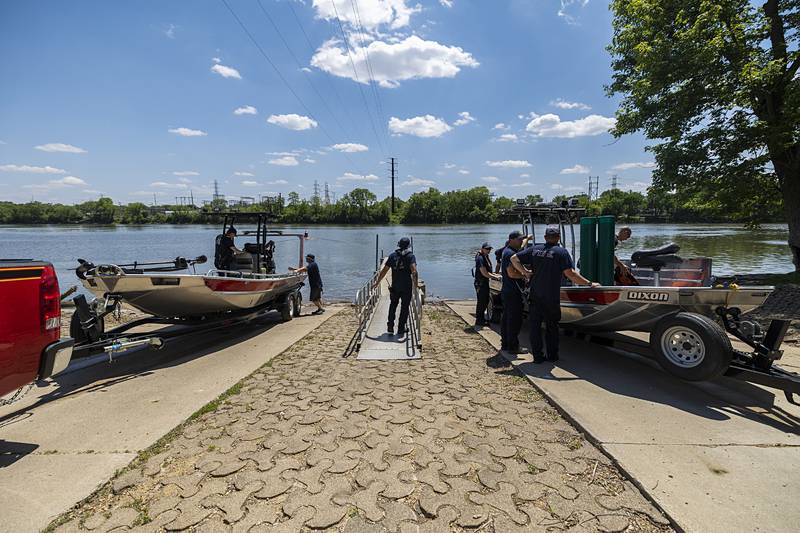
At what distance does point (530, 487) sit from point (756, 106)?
1580 cm

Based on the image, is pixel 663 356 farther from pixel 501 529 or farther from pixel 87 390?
pixel 87 390

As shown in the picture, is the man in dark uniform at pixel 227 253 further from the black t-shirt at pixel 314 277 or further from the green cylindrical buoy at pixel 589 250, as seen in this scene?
the green cylindrical buoy at pixel 589 250

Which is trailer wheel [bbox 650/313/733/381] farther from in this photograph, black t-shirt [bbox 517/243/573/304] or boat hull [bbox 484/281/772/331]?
black t-shirt [bbox 517/243/573/304]

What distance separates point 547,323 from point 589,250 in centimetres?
139

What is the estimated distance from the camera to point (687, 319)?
4.55 metres

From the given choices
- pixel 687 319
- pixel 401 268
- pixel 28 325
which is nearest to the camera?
pixel 28 325

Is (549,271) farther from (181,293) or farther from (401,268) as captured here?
(181,293)

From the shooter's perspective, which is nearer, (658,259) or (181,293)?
(658,259)

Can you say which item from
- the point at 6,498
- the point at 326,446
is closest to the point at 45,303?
the point at 6,498

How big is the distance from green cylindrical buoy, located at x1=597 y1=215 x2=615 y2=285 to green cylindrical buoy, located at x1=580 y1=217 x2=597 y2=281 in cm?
8

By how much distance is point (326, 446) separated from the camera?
3.47 meters

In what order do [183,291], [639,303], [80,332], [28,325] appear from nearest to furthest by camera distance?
[28,325] → [639,303] → [80,332] → [183,291]

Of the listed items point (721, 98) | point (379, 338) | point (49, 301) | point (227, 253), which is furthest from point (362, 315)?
point (721, 98)

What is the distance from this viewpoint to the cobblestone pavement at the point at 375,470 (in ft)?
8.45
